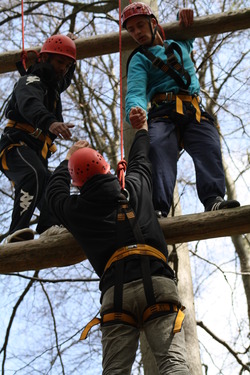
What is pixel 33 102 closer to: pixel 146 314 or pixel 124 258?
pixel 124 258

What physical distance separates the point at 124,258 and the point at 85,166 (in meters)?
0.57

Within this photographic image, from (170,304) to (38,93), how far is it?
198cm

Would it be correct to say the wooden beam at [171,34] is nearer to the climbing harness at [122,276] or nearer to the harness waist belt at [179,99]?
the harness waist belt at [179,99]

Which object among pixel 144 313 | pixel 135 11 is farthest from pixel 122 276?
pixel 135 11

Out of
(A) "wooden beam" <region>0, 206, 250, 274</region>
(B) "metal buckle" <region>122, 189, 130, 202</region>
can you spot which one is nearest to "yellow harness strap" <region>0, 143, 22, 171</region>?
(A) "wooden beam" <region>0, 206, 250, 274</region>

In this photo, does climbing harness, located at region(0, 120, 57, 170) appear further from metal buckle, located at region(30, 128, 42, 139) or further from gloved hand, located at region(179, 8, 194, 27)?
gloved hand, located at region(179, 8, 194, 27)

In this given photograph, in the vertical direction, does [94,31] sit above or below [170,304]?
above

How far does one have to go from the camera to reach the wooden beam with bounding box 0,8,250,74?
202 inches

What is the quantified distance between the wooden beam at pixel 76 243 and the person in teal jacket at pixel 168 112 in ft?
0.43

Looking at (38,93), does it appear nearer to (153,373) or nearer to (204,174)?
(204,174)

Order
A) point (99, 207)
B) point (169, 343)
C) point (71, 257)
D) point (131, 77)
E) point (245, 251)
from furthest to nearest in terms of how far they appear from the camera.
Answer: point (245, 251) < point (131, 77) < point (71, 257) < point (99, 207) < point (169, 343)

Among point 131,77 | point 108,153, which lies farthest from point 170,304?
point 108,153

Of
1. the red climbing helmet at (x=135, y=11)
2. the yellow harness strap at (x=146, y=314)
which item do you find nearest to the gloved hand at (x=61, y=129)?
the red climbing helmet at (x=135, y=11)

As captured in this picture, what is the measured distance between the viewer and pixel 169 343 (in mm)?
3053
